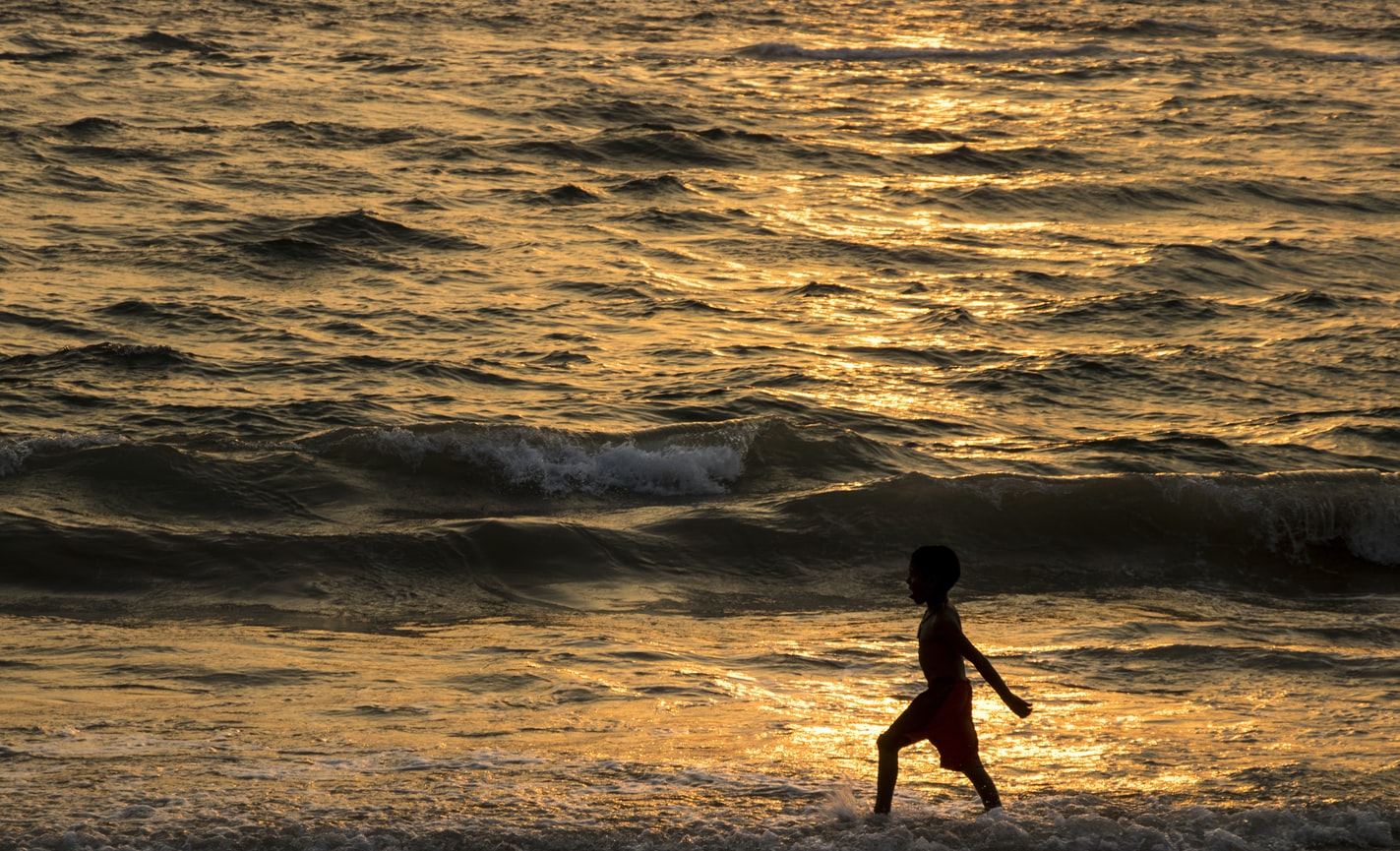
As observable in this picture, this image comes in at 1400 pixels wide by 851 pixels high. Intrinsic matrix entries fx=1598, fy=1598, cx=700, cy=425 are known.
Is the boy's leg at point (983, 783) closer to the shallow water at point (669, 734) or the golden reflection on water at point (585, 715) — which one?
the shallow water at point (669, 734)

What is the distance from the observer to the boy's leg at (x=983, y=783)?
18.4 feet

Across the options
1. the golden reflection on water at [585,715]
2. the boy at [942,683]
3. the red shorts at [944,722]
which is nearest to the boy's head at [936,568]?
the boy at [942,683]

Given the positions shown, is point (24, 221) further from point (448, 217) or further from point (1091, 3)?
point (1091, 3)

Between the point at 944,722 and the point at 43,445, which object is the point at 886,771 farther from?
the point at 43,445

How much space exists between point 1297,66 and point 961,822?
28088 mm

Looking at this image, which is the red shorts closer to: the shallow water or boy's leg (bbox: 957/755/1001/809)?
boy's leg (bbox: 957/755/1001/809)

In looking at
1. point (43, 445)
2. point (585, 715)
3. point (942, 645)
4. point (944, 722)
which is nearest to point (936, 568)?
point (942, 645)

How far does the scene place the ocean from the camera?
6270 millimetres

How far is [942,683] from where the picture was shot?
18.1 ft

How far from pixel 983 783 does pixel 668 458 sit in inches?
242

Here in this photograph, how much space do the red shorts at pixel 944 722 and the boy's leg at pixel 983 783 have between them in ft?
0.11

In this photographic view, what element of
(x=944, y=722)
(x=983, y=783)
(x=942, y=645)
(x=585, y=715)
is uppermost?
(x=942, y=645)

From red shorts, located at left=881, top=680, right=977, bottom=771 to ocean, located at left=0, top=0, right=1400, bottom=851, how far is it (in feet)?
1.21

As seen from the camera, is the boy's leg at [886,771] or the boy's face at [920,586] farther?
the boy's leg at [886,771]
